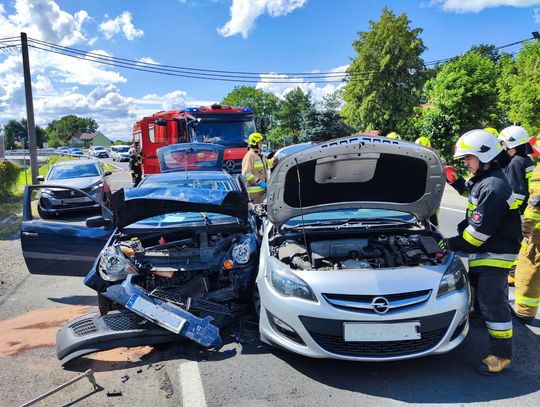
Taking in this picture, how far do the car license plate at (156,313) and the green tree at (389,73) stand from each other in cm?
2567

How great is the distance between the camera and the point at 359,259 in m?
3.74

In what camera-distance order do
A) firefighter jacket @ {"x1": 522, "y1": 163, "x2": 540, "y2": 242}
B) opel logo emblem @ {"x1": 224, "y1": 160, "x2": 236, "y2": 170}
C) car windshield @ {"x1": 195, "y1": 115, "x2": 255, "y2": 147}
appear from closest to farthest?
firefighter jacket @ {"x1": 522, "y1": 163, "x2": 540, "y2": 242} → opel logo emblem @ {"x1": 224, "y1": 160, "x2": 236, "y2": 170} → car windshield @ {"x1": 195, "y1": 115, "x2": 255, "y2": 147}

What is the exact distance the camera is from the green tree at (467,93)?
1806cm

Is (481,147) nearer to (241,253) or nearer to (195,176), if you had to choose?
(241,253)

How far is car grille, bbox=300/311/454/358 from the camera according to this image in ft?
9.71

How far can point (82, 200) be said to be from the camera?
1136cm

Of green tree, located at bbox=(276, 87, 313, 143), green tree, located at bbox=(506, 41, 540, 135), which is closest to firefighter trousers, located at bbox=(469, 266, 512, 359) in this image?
green tree, located at bbox=(506, 41, 540, 135)

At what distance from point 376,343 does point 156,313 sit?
182 centimetres

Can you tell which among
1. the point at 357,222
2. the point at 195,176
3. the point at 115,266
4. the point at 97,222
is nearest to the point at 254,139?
the point at 195,176

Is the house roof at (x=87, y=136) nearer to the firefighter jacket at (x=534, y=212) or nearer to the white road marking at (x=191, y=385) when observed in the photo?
the white road marking at (x=191, y=385)

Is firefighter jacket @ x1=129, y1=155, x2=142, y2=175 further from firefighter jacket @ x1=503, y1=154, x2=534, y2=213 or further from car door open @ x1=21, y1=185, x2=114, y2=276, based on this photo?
firefighter jacket @ x1=503, y1=154, x2=534, y2=213

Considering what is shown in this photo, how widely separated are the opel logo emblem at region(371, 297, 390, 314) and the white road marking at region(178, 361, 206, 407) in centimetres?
138

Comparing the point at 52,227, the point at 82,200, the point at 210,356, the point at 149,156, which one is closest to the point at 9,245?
the point at 82,200

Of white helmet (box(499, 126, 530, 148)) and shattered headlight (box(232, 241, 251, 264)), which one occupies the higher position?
white helmet (box(499, 126, 530, 148))
